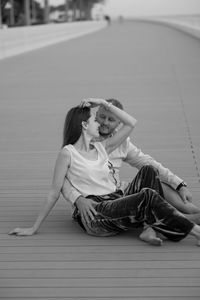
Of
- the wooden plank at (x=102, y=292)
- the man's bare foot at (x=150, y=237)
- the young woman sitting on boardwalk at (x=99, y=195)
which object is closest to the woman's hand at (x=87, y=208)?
the young woman sitting on boardwalk at (x=99, y=195)

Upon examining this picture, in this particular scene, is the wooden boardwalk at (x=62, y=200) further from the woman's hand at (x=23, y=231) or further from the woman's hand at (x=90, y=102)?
the woman's hand at (x=90, y=102)

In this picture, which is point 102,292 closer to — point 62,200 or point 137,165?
point 137,165

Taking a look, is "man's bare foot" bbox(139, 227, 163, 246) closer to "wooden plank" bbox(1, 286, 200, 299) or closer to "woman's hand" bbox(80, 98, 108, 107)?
"wooden plank" bbox(1, 286, 200, 299)

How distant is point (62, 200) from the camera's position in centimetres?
539

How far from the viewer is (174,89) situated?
12477 mm

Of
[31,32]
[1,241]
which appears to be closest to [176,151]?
[1,241]

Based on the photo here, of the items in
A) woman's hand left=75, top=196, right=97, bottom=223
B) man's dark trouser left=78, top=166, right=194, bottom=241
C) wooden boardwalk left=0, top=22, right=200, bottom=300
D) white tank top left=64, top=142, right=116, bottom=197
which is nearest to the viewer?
wooden boardwalk left=0, top=22, right=200, bottom=300

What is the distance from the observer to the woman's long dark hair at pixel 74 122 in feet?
14.5

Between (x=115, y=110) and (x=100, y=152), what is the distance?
299mm

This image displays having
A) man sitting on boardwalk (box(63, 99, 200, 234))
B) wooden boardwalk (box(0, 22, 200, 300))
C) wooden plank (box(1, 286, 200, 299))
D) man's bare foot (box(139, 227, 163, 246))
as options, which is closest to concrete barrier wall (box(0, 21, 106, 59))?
wooden boardwalk (box(0, 22, 200, 300))

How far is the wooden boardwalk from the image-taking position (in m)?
3.63

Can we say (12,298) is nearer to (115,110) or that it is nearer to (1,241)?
(1,241)

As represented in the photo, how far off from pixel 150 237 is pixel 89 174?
538mm

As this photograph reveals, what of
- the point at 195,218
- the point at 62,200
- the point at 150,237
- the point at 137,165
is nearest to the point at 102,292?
the point at 150,237
